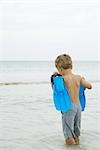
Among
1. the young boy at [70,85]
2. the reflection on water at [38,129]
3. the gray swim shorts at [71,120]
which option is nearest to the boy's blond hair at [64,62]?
the young boy at [70,85]

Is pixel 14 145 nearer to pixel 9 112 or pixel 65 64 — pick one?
pixel 65 64

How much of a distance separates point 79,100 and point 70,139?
0.66m

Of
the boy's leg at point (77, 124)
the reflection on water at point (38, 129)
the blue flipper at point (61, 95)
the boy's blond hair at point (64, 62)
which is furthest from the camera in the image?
the reflection on water at point (38, 129)

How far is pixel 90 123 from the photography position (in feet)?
31.7

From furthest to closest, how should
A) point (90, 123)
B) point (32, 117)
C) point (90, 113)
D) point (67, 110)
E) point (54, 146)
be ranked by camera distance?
point (90, 113), point (32, 117), point (90, 123), point (54, 146), point (67, 110)

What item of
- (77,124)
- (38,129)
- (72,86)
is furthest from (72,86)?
(38,129)

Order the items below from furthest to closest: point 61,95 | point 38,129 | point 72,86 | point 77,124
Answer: point 38,129 → point 77,124 → point 72,86 → point 61,95

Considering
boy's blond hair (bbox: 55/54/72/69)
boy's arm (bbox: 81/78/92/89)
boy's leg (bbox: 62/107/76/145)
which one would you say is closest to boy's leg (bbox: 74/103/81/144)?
boy's leg (bbox: 62/107/76/145)

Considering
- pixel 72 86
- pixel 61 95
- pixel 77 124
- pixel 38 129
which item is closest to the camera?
pixel 61 95

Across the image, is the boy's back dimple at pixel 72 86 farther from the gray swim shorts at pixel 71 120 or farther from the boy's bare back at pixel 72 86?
the gray swim shorts at pixel 71 120

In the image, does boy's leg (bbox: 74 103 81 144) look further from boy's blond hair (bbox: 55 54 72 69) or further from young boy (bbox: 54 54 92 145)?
boy's blond hair (bbox: 55 54 72 69)

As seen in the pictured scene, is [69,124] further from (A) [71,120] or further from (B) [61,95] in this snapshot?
(B) [61,95]

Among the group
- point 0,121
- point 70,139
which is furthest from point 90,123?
point 70,139

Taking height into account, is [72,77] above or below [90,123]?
above
